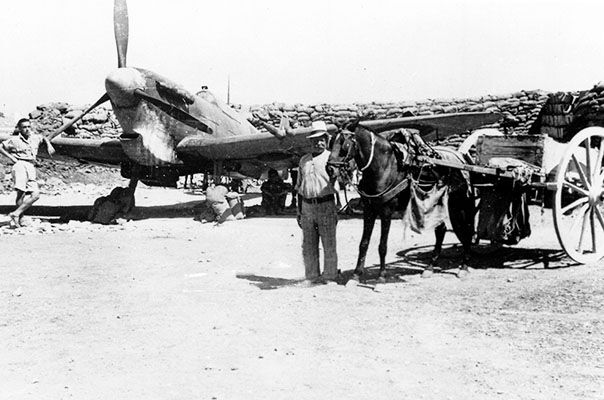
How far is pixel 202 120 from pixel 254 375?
11.3m

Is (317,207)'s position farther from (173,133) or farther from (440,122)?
(173,133)

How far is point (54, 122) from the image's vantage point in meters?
23.1

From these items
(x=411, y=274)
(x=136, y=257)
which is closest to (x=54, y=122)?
(x=136, y=257)

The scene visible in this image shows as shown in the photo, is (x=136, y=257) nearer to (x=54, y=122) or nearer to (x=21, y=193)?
(x=21, y=193)

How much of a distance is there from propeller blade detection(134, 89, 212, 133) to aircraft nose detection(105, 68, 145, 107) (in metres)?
0.14

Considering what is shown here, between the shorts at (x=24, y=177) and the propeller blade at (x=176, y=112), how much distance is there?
105 inches

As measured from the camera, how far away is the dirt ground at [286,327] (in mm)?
3842

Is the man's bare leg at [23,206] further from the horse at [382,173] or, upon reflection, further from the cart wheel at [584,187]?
the cart wheel at [584,187]

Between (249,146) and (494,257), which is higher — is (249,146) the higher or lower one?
the higher one

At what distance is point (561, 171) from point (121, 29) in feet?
34.1

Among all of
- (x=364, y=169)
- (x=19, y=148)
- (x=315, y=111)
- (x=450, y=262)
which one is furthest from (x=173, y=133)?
(x=315, y=111)

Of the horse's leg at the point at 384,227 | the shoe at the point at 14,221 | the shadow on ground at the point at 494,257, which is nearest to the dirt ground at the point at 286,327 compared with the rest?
the shadow on ground at the point at 494,257

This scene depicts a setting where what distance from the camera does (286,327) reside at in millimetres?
5242

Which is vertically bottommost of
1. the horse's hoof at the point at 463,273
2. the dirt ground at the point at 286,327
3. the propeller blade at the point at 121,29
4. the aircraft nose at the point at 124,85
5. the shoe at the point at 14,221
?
the dirt ground at the point at 286,327
